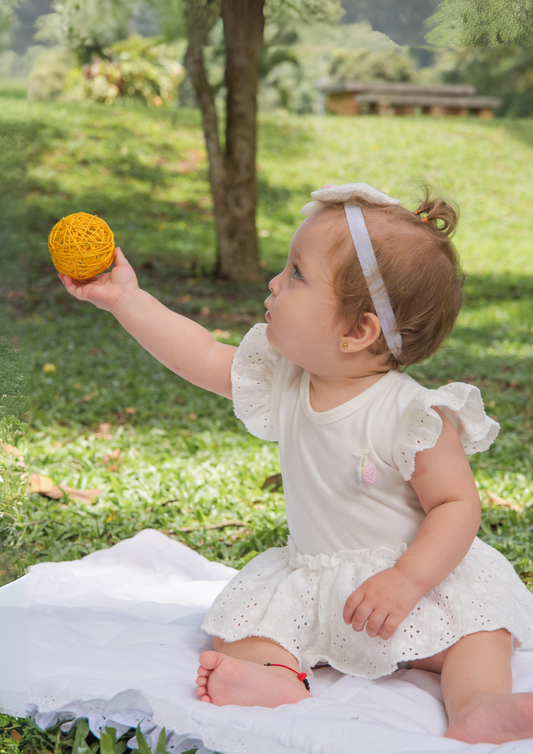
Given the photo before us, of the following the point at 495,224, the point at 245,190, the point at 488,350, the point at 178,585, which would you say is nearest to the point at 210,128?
the point at 245,190

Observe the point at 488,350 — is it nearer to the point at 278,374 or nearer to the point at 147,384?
the point at 147,384

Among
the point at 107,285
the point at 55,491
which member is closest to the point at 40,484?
the point at 55,491

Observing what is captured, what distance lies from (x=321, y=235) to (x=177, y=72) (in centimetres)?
1161

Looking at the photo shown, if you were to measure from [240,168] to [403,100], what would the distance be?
7261 mm

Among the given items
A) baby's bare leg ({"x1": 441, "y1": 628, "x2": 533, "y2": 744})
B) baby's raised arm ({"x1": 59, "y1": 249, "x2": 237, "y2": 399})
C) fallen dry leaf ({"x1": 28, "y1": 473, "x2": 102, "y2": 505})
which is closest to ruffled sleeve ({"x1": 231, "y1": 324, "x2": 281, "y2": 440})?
baby's raised arm ({"x1": 59, "y1": 249, "x2": 237, "y2": 399})

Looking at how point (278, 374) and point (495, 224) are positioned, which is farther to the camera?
point (495, 224)

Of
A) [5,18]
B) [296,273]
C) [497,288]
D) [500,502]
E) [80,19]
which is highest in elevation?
[80,19]

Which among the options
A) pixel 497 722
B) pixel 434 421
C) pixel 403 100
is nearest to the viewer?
pixel 497 722

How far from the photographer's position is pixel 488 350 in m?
5.01

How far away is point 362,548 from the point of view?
151 centimetres

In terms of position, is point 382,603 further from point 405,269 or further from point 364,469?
point 405,269

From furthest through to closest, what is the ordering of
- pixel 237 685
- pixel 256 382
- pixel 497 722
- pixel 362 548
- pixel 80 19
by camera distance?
pixel 80 19 → pixel 256 382 → pixel 362 548 → pixel 237 685 → pixel 497 722

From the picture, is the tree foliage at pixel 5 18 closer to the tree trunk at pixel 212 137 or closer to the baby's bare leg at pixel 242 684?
the baby's bare leg at pixel 242 684

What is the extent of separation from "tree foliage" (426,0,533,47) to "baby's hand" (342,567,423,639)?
118cm
